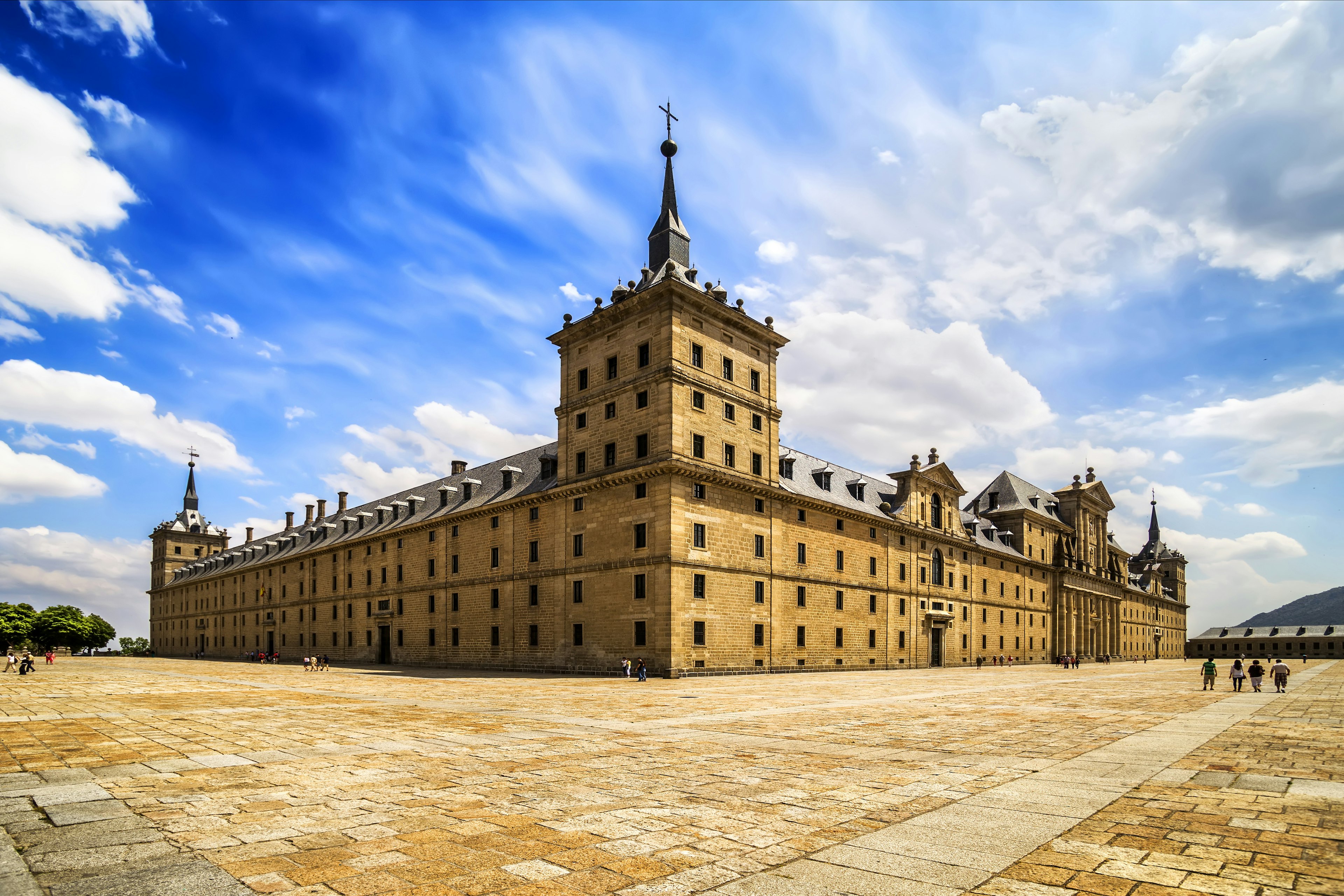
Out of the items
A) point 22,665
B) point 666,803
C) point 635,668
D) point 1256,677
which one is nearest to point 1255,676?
point 1256,677

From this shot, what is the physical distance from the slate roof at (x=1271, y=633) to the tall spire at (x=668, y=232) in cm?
15303

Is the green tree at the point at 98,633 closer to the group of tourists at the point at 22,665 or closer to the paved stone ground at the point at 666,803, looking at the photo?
the group of tourists at the point at 22,665

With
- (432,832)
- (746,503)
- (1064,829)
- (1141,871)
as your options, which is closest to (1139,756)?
(1064,829)

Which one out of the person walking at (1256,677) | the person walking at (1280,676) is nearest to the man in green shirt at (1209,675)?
the person walking at (1256,677)

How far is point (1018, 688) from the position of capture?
1188 inches

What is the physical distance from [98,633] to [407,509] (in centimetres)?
7375

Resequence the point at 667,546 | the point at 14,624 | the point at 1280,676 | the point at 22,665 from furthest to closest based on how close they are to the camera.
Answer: the point at 14,624
the point at 22,665
the point at 667,546
the point at 1280,676

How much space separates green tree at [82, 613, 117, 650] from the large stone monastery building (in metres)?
49.0

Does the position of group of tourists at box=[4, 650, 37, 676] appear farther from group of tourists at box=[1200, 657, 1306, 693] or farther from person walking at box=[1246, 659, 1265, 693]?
person walking at box=[1246, 659, 1265, 693]

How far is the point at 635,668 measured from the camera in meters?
38.5

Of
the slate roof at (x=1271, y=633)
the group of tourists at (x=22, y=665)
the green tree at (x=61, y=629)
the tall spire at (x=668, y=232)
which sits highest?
the tall spire at (x=668, y=232)

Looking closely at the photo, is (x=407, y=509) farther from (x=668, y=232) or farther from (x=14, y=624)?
(x=14, y=624)

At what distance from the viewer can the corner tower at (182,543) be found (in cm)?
11356

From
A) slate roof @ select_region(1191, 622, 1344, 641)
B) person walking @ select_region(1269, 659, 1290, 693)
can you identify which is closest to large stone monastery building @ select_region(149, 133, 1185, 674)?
person walking @ select_region(1269, 659, 1290, 693)
